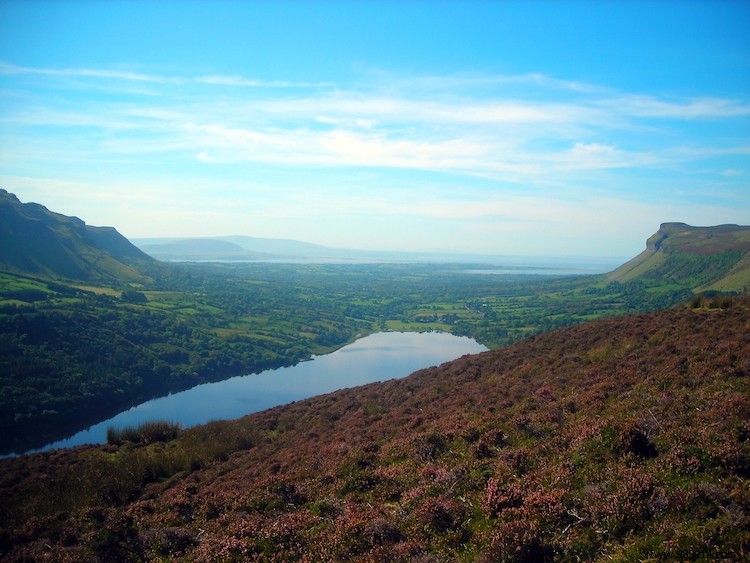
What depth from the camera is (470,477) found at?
11578 millimetres

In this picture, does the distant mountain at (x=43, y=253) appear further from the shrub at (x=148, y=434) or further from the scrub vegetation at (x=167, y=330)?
the shrub at (x=148, y=434)

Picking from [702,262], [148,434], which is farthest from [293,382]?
[702,262]

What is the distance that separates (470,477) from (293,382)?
79.7 m

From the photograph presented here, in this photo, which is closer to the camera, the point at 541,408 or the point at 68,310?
the point at 541,408

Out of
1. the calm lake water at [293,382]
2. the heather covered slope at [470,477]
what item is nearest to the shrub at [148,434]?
the heather covered slope at [470,477]

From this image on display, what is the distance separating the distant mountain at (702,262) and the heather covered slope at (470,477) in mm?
115732

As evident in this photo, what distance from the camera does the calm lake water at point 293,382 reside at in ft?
222

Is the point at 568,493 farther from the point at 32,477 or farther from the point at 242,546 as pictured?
the point at 32,477

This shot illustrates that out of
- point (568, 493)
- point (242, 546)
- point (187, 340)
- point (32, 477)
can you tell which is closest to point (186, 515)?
point (242, 546)

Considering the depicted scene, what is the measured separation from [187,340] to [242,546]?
11134 cm

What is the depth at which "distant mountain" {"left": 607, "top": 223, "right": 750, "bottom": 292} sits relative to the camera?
123 m

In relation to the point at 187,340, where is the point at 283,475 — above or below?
above

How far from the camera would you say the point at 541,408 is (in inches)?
654

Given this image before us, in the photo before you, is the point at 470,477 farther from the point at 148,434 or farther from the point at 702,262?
the point at 702,262
